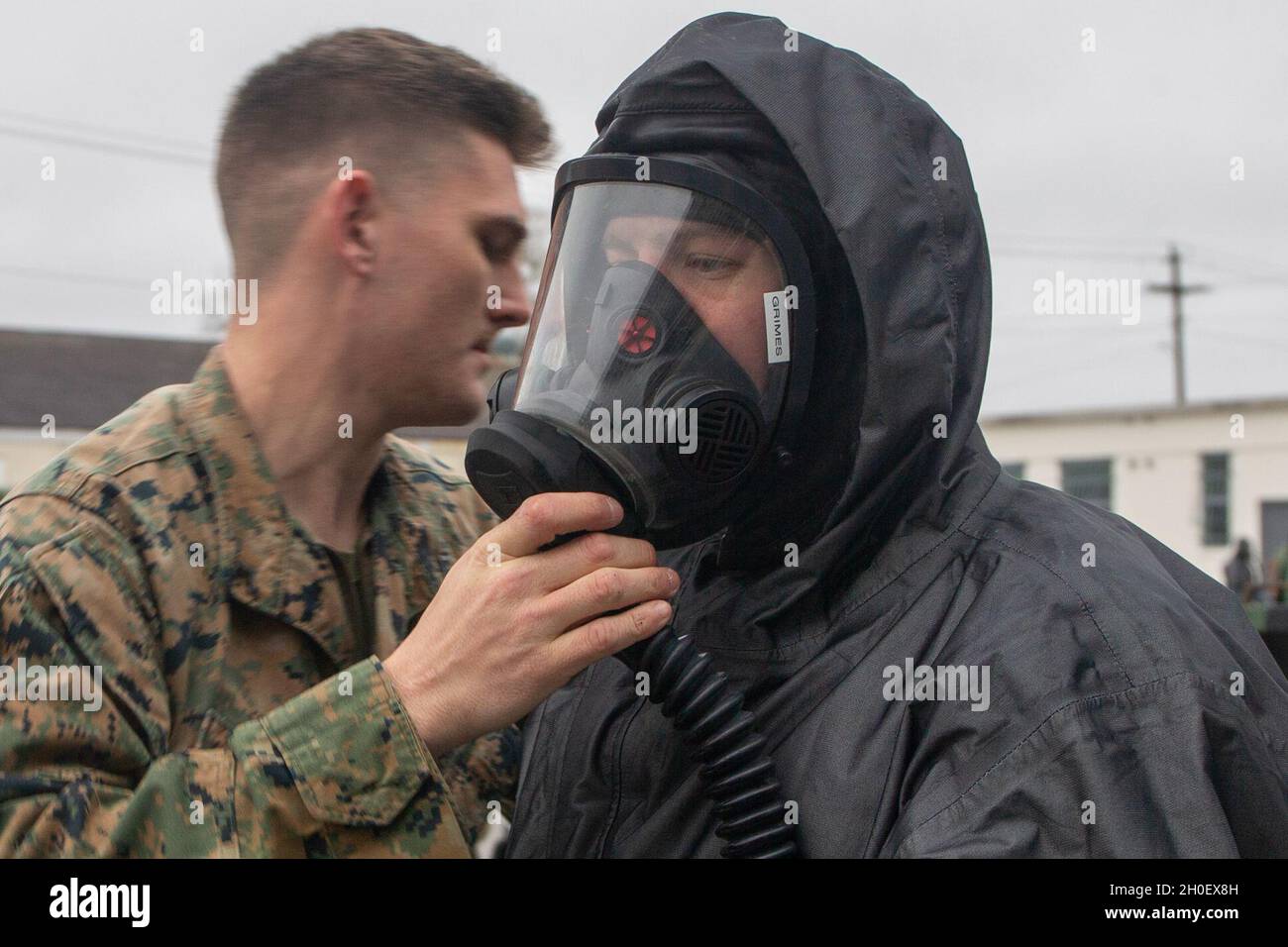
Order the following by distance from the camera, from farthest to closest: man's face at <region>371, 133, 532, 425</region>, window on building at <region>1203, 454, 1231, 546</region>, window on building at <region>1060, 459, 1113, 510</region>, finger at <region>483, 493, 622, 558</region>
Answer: window on building at <region>1060, 459, 1113, 510</region> → window on building at <region>1203, 454, 1231, 546</region> → man's face at <region>371, 133, 532, 425</region> → finger at <region>483, 493, 622, 558</region>

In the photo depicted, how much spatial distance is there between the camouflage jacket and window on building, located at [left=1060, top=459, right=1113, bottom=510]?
86.7 feet

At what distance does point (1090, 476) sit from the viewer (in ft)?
90.1

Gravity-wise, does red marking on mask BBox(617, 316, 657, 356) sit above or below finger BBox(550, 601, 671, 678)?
above

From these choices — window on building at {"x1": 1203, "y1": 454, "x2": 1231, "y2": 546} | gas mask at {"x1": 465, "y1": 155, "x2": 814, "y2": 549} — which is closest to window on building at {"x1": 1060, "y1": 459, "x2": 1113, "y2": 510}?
window on building at {"x1": 1203, "y1": 454, "x2": 1231, "y2": 546}

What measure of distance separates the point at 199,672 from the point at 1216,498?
1045 inches

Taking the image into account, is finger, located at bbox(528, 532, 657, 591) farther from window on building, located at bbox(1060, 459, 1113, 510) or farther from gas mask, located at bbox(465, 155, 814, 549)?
window on building, located at bbox(1060, 459, 1113, 510)

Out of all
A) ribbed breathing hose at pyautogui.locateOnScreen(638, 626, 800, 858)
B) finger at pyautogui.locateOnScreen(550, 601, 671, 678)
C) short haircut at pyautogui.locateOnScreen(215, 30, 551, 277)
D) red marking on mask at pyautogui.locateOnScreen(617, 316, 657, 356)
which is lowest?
ribbed breathing hose at pyautogui.locateOnScreen(638, 626, 800, 858)

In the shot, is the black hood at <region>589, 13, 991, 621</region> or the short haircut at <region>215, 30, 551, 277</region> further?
the short haircut at <region>215, 30, 551, 277</region>

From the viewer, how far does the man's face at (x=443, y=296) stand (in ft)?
8.87

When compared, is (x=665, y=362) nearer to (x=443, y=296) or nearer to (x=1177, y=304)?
(x=443, y=296)

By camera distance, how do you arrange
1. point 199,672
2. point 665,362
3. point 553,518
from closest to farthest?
point 553,518, point 665,362, point 199,672

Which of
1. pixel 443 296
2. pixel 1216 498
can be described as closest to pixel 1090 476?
pixel 1216 498

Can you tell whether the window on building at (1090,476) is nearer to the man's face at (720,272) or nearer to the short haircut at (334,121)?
the short haircut at (334,121)

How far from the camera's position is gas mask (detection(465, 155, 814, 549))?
1903mm
